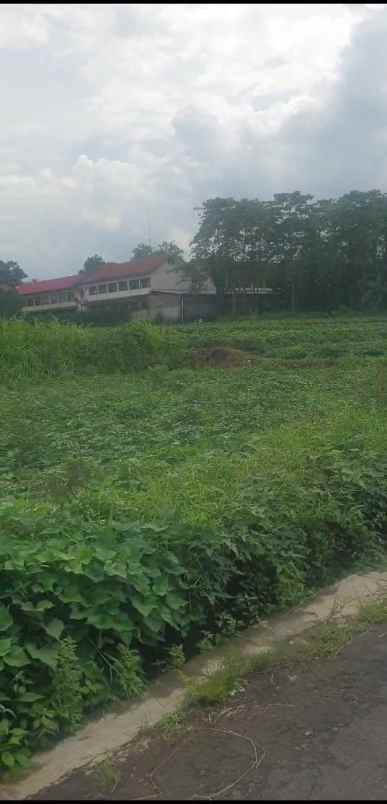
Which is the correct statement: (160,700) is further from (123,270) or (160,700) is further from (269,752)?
(123,270)

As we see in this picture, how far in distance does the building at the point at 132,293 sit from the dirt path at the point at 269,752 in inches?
1634

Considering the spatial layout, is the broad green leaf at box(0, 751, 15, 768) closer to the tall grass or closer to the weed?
the weed

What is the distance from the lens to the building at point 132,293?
154 ft

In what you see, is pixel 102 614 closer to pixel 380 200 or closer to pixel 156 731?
pixel 156 731

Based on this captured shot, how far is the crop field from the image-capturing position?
3.29 m

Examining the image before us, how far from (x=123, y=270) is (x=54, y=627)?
50021mm

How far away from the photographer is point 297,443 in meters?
6.72

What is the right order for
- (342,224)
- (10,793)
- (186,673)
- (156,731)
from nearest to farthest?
(10,793), (156,731), (186,673), (342,224)

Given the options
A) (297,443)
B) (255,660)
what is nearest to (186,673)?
(255,660)

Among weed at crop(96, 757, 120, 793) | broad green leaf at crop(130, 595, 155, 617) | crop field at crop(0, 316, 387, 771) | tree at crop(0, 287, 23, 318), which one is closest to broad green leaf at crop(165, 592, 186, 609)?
crop field at crop(0, 316, 387, 771)

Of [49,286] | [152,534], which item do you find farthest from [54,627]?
[49,286]

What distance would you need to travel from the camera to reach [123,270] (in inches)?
2055

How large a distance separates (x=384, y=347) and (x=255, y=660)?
2229 centimetres

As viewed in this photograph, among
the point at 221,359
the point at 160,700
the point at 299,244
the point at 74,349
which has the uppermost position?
the point at 299,244
